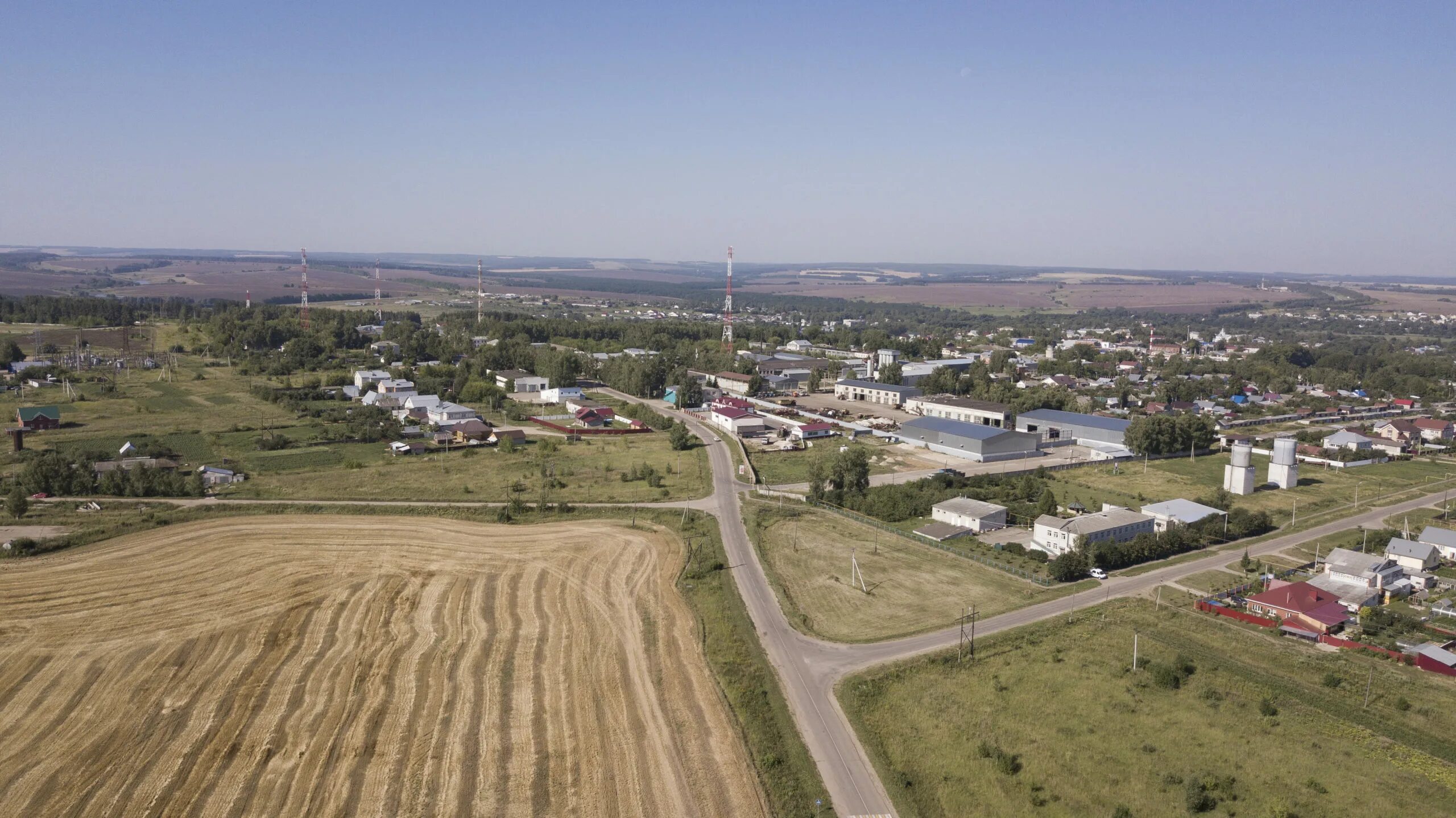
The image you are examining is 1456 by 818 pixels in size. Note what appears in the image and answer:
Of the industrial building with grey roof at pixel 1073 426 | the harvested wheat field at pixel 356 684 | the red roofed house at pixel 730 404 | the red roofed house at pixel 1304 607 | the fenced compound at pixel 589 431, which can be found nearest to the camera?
the harvested wheat field at pixel 356 684

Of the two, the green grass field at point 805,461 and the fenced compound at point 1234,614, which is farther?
the green grass field at point 805,461

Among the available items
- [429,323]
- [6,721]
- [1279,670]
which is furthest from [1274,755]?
[429,323]

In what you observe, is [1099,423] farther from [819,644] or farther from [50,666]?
[50,666]

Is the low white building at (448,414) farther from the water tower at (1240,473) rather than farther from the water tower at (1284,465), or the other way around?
the water tower at (1284,465)

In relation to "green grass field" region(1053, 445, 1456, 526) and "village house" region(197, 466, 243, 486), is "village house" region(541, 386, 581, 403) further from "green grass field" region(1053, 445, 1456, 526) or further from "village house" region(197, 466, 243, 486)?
"green grass field" region(1053, 445, 1456, 526)

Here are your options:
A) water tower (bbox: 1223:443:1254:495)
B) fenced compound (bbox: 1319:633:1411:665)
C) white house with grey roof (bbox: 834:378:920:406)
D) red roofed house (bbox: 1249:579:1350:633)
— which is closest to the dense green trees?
water tower (bbox: 1223:443:1254:495)

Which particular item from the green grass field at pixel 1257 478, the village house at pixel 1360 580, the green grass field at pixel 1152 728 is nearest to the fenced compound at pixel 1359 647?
the green grass field at pixel 1152 728

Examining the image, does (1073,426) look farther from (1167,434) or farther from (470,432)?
(470,432)
